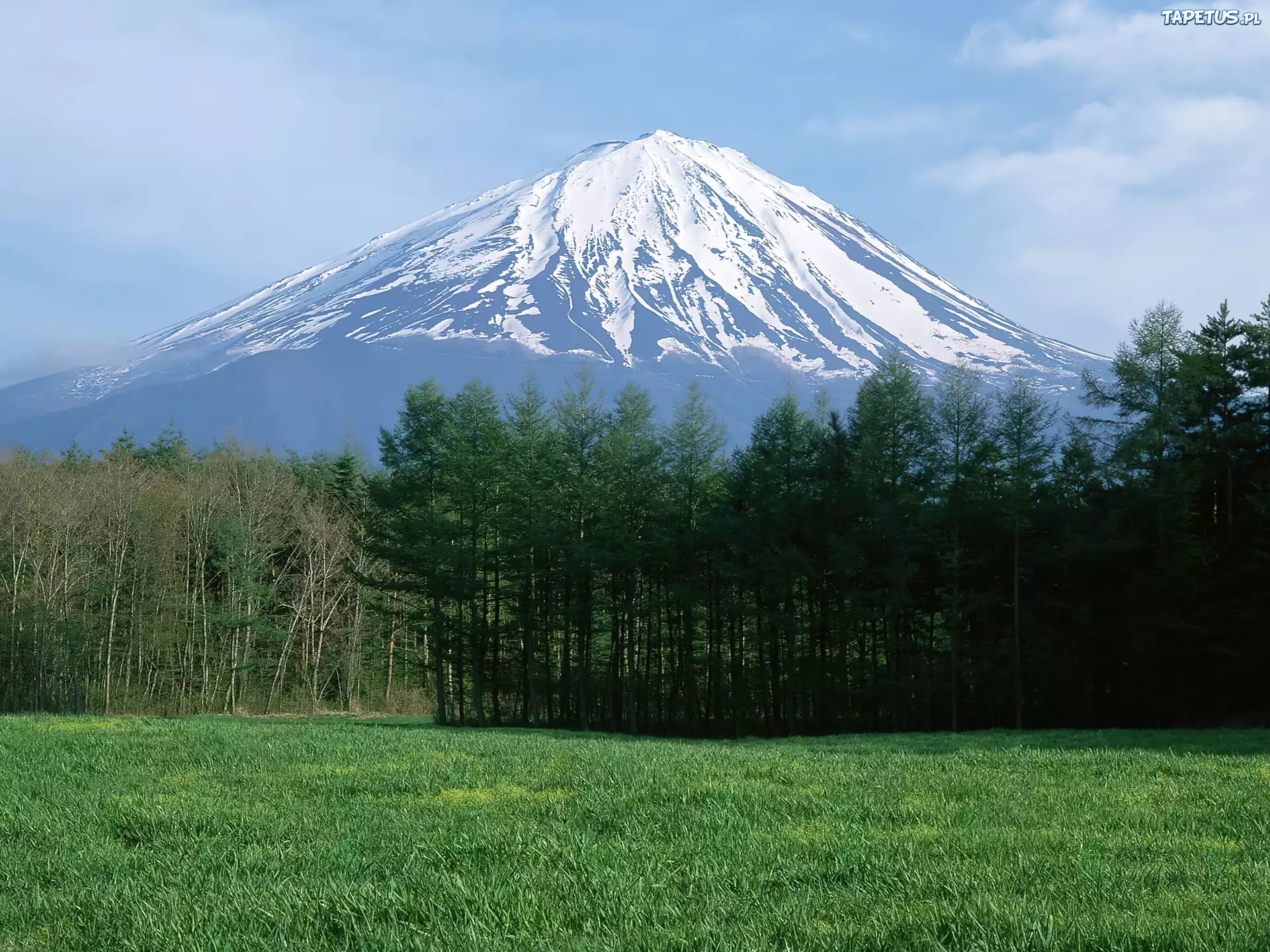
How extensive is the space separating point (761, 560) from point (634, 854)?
30.9 metres

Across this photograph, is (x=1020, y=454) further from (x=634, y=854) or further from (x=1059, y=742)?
(x=634, y=854)

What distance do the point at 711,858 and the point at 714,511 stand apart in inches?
1274

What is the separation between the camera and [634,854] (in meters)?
7.00

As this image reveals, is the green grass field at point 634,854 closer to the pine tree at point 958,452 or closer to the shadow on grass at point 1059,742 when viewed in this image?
the shadow on grass at point 1059,742

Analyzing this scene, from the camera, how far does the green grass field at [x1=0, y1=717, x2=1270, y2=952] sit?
522 cm

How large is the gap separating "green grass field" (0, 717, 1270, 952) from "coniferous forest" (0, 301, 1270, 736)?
22.4m

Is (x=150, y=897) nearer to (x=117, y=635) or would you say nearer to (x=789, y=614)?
(x=789, y=614)

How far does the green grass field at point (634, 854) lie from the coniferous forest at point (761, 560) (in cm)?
2241

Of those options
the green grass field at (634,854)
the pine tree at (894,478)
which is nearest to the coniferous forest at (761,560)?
the pine tree at (894,478)

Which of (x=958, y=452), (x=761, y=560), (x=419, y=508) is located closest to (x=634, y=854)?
(x=761, y=560)

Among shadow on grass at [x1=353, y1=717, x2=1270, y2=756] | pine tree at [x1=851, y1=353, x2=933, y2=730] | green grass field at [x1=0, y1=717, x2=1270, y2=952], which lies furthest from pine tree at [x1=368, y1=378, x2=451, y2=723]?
green grass field at [x1=0, y1=717, x2=1270, y2=952]

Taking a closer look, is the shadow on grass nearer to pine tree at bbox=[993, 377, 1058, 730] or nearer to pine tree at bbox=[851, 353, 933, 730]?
pine tree at bbox=[851, 353, 933, 730]

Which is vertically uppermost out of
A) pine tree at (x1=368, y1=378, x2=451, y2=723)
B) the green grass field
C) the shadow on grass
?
pine tree at (x1=368, y1=378, x2=451, y2=723)

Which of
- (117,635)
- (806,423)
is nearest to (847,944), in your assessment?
(806,423)
